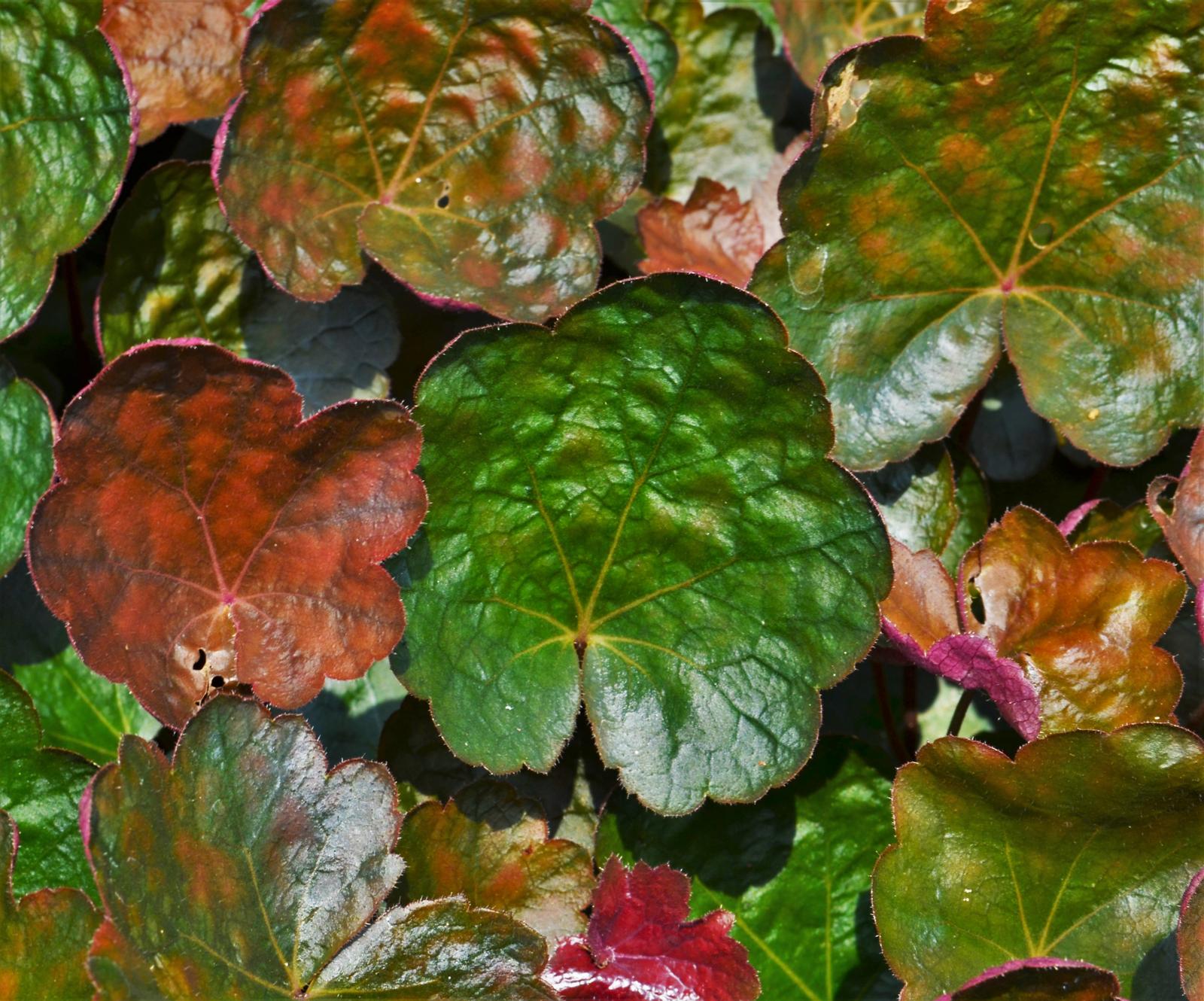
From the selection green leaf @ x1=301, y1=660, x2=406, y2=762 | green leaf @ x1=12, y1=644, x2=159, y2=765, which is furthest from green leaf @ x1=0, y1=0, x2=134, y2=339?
green leaf @ x1=301, y1=660, x2=406, y2=762

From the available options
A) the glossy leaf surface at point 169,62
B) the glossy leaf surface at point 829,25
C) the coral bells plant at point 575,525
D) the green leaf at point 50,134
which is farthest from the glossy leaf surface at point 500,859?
the glossy leaf surface at point 829,25

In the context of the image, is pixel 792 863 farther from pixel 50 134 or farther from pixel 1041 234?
pixel 50 134

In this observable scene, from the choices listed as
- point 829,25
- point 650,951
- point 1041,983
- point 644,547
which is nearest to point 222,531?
point 644,547

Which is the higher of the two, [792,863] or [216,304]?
[216,304]

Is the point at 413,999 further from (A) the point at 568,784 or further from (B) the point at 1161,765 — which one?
(B) the point at 1161,765

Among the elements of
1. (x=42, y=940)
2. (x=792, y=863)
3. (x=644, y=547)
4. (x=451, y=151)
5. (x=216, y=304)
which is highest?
(x=451, y=151)
